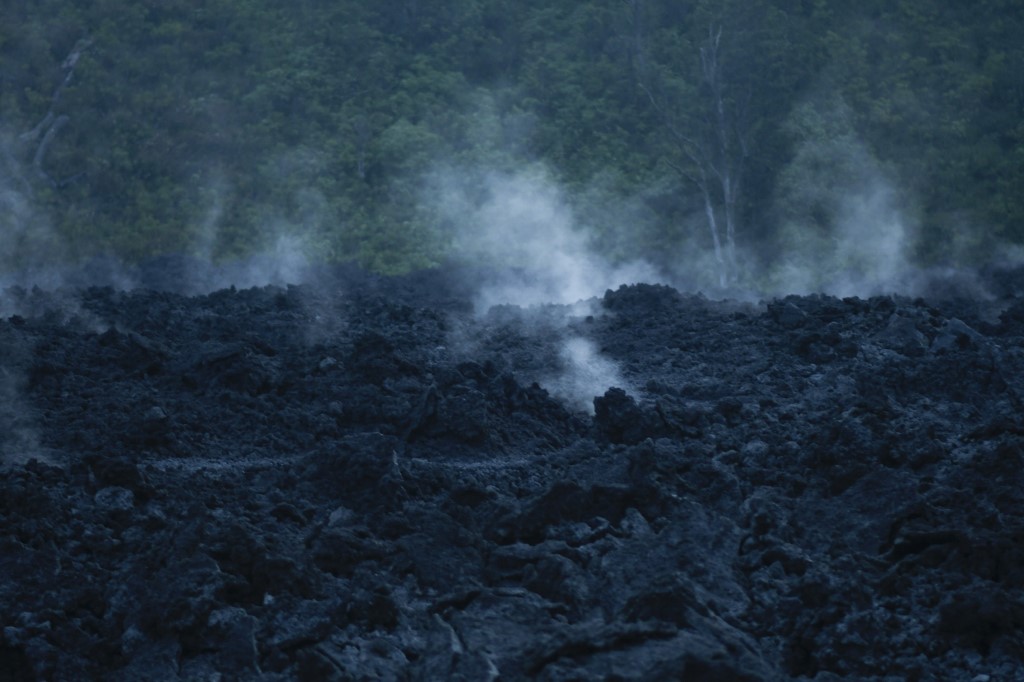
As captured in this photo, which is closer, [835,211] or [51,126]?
[835,211]

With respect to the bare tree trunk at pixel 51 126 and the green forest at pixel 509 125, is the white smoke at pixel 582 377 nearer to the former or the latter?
the green forest at pixel 509 125

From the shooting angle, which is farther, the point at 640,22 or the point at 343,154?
the point at 640,22

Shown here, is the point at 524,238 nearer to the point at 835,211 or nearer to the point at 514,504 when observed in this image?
the point at 835,211

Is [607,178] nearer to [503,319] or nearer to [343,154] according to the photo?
[343,154]

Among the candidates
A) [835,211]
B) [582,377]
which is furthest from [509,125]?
[582,377]

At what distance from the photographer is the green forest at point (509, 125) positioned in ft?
71.5

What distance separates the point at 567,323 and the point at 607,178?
31.7ft

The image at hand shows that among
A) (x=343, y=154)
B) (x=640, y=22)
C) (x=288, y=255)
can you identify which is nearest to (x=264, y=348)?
(x=288, y=255)

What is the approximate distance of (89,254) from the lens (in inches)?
834

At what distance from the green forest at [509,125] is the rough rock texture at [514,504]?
31.2 ft

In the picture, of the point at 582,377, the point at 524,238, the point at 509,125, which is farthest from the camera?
the point at 509,125

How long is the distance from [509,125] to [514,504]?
53.7 ft

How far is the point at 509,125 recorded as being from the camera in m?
23.7

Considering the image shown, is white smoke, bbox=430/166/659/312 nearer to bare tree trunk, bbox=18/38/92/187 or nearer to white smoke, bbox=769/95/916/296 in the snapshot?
white smoke, bbox=769/95/916/296
